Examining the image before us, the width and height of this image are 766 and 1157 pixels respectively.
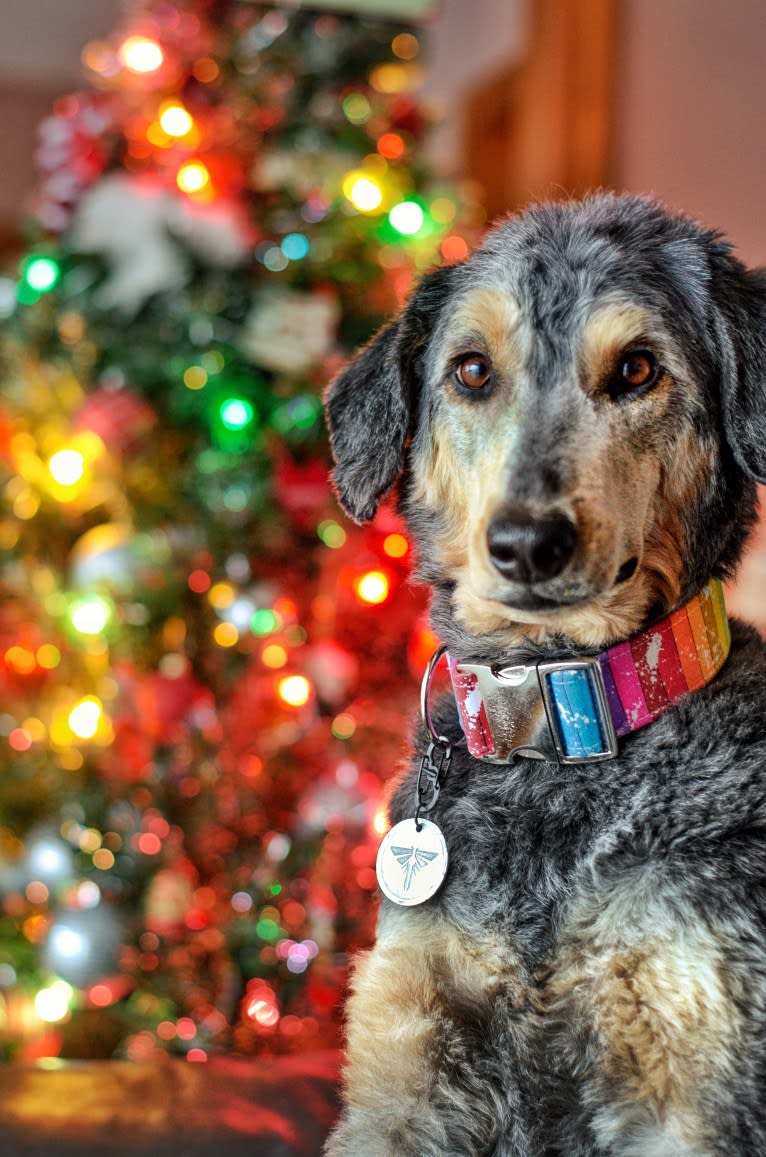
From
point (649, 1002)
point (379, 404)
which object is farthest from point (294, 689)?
point (649, 1002)

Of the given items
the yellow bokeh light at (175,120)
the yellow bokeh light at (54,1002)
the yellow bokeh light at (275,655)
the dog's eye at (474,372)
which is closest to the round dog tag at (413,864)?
the dog's eye at (474,372)

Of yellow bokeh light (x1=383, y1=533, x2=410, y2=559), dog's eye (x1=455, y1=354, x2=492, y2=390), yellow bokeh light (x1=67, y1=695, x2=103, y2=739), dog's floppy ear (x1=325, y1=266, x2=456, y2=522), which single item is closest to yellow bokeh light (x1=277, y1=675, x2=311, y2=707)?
yellow bokeh light (x1=383, y1=533, x2=410, y2=559)

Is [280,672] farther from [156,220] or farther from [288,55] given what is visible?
[288,55]

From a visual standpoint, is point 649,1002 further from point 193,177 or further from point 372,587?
point 193,177

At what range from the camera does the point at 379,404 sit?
160 centimetres

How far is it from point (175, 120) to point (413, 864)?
2.59m

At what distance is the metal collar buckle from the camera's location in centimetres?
130

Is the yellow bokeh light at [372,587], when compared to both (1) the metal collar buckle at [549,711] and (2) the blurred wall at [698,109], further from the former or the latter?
(1) the metal collar buckle at [549,711]

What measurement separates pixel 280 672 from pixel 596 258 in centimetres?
184

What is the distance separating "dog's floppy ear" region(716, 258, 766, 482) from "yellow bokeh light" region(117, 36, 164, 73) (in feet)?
7.84

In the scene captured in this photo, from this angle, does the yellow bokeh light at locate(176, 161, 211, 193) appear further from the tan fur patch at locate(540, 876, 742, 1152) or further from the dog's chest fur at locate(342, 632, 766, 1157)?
the tan fur patch at locate(540, 876, 742, 1152)

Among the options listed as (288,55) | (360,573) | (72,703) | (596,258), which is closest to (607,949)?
(596,258)

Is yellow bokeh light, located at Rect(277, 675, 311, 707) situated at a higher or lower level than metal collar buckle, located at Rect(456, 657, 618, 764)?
higher

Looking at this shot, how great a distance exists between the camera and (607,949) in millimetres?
1204
